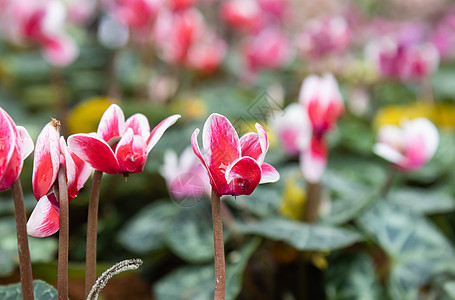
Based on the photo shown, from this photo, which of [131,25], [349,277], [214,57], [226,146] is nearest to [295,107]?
[349,277]

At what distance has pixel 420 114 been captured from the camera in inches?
69.1

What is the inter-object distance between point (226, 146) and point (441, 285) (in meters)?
0.62

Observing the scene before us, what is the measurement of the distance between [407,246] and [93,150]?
0.74 metres

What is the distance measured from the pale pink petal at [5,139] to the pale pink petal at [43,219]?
50 millimetres

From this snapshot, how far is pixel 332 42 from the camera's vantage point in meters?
1.71

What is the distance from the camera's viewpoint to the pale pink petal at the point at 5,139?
0.39 meters

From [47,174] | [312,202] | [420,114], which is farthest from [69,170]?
[420,114]

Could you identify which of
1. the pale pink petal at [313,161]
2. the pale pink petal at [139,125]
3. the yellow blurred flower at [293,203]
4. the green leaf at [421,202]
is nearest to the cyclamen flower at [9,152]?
the pale pink petal at [139,125]

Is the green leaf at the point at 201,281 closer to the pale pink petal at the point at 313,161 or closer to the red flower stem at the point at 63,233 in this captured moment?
the pale pink petal at the point at 313,161

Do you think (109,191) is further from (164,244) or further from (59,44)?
(59,44)

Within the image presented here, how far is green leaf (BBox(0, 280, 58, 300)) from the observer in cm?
49

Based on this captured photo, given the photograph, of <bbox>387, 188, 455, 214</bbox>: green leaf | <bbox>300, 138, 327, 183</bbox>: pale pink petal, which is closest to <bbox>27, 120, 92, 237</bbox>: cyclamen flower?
<bbox>300, 138, 327, 183</bbox>: pale pink petal

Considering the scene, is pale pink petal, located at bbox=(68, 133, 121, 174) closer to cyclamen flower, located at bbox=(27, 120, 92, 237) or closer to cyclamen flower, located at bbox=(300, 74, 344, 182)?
cyclamen flower, located at bbox=(27, 120, 92, 237)

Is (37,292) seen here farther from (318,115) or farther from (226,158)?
(318,115)
